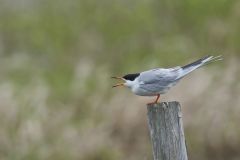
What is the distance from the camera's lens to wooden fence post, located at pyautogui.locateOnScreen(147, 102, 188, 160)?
550 centimetres

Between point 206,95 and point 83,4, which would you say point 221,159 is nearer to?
point 206,95

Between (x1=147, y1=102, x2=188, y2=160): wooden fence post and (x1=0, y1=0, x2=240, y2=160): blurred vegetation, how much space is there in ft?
13.4

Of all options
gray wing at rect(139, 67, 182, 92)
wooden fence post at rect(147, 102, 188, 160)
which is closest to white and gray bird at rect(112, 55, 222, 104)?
gray wing at rect(139, 67, 182, 92)

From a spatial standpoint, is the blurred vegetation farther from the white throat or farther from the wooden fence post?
the wooden fence post

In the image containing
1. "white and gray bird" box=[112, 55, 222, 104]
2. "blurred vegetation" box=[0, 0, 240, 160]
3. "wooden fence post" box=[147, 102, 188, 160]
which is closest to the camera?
"wooden fence post" box=[147, 102, 188, 160]

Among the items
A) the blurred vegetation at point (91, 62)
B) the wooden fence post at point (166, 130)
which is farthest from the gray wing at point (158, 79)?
the blurred vegetation at point (91, 62)

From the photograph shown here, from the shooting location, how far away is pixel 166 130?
18.1ft

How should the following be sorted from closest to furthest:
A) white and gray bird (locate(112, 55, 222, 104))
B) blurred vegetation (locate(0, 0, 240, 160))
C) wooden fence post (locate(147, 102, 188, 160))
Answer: wooden fence post (locate(147, 102, 188, 160)) → white and gray bird (locate(112, 55, 222, 104)) → blurred vegetation (locate(0, 0, 240, 160))

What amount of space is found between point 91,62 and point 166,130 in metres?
6.50

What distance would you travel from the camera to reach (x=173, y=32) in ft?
41.2

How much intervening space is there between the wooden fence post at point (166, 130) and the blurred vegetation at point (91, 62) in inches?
161

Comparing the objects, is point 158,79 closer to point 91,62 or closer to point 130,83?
point 130,83

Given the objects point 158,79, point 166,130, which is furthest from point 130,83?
point 166,130

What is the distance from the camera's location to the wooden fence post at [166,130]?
18.1 feet
